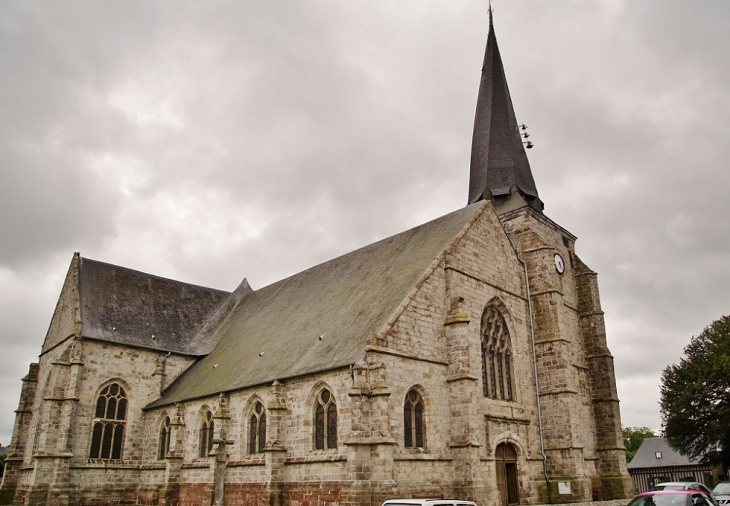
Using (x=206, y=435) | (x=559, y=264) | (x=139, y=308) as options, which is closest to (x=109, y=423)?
(x=206, y=435)

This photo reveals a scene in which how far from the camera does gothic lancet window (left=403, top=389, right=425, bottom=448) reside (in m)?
16.8

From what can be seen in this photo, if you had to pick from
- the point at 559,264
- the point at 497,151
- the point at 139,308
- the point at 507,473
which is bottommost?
the point at 507,473

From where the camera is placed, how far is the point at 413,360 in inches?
681

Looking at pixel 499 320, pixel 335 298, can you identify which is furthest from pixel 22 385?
pixel 499 320

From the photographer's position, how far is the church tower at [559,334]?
2075cm

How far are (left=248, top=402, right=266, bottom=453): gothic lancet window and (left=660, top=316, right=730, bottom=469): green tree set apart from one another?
22479 millimetres

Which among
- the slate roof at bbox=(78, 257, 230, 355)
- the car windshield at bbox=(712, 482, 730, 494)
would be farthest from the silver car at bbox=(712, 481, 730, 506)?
the slate roof at bbox=(78, 257, 230, 355)

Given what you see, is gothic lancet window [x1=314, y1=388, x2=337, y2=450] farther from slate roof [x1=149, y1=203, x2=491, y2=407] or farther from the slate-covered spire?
the slate-covered spire

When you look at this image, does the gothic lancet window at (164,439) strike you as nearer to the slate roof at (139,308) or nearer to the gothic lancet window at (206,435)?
the gothic lancet window at (206,435)

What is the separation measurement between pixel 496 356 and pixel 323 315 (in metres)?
6.52

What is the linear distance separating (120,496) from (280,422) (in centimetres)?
1026

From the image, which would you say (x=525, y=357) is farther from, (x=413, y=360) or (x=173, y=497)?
(x=173, y=497)

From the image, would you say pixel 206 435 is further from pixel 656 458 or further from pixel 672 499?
pixel 656 458

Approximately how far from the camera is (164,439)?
961 inches
